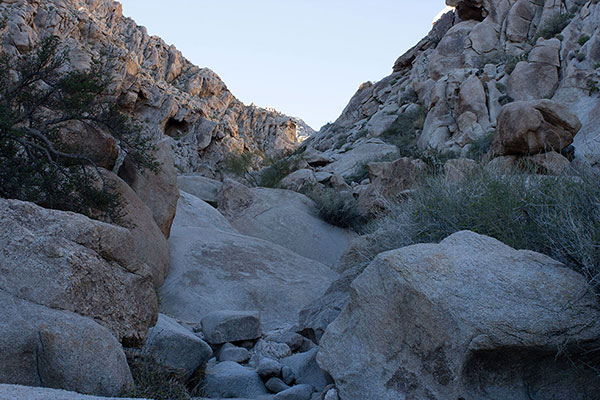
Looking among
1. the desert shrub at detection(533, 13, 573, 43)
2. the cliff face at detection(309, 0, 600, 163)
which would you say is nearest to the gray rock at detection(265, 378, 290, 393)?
the cliff face at detection(309, 0, 600, 163)

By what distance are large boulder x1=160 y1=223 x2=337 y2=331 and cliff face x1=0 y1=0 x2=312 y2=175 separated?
21.6 feet

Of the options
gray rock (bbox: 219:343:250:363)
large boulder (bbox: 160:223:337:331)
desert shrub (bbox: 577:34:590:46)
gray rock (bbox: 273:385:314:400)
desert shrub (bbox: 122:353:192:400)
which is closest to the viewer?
desert shrub (bbox: 122:353:192:400)

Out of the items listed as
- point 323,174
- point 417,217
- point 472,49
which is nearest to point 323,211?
point 323,174

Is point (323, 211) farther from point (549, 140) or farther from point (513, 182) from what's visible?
point (513, 182)

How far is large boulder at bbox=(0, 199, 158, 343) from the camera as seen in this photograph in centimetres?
297

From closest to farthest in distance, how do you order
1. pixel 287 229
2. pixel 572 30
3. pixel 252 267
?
1. pixel 252 267
2. pixel 287 229
3. pixel 572 30

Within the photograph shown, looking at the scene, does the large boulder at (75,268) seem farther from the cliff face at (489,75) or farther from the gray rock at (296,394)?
the cliff face at (489,75)

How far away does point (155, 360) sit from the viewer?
3.55 metres

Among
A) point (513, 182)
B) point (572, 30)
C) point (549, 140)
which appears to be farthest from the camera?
point (572, 30)

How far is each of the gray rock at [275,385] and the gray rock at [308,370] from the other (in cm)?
17

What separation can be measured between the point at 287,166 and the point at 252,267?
9.69 metres

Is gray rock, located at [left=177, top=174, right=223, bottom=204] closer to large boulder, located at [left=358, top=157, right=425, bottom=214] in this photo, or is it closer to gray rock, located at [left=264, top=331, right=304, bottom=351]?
large boulder, located at [left=358, top=157, right=425, bottom=214]

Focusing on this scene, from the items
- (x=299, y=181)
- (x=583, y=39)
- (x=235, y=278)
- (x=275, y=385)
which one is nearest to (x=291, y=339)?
(x=275, y=385)

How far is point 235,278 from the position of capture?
8.06 meters
